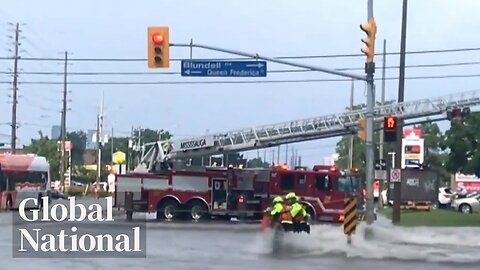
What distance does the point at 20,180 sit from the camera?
2384 inches

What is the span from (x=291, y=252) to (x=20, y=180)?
115 feet

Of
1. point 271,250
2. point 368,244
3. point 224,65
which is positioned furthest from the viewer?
point 224,65

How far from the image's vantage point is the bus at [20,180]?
193ft

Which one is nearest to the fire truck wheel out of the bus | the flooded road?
the bus

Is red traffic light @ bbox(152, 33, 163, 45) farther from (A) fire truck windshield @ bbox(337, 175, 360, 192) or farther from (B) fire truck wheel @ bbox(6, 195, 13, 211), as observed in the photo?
(B) fire truck wheel @ bbox(6, 195, 13, 211)

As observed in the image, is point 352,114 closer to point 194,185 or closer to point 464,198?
point 194,185

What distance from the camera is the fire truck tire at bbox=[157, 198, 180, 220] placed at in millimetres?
47156

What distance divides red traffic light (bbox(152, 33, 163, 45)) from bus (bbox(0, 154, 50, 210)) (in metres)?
26.2

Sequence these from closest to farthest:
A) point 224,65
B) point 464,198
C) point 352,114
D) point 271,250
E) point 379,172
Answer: point 271,250
point 224,65
point 379,172
point 352,114
point 464,198

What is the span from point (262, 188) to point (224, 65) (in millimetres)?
10747

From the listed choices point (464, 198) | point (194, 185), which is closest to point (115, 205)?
point (194, 185)

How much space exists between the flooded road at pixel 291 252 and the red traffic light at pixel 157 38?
5.54 m

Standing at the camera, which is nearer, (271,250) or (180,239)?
(271,250)

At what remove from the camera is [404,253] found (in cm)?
2836
